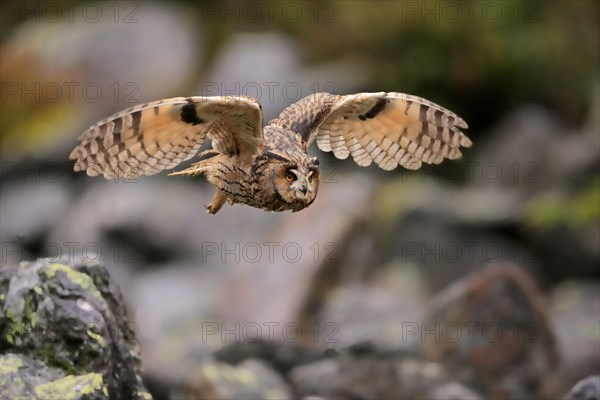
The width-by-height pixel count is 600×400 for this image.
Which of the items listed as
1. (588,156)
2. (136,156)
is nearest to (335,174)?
(588,156)

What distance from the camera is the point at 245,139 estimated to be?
6.36m

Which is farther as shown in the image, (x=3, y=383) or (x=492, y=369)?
(x=492, y=369)

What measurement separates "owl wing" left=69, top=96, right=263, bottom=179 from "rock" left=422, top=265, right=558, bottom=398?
386 cm

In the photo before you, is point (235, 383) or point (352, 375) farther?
point (352, 375)

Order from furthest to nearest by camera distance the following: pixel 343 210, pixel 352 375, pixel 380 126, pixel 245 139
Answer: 1. pixel 343 210
2. pixel 352 375
3. pixel 380 126
4. pixel 245 139

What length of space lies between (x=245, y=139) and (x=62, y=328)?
5.09ft

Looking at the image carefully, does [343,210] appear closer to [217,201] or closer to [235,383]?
[235,383]

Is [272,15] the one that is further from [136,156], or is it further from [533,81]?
[136,156]

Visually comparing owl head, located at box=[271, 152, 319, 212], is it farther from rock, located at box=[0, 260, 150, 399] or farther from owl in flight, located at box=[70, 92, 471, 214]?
rock, located at box=[0, 260, 150, 399]

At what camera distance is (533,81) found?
61.2 ft

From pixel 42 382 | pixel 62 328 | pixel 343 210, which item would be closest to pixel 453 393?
pixel 62 328

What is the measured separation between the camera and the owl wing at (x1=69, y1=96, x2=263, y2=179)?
5.95 metres

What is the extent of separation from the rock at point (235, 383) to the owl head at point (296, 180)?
2574mm

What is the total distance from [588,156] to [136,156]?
11514mm
